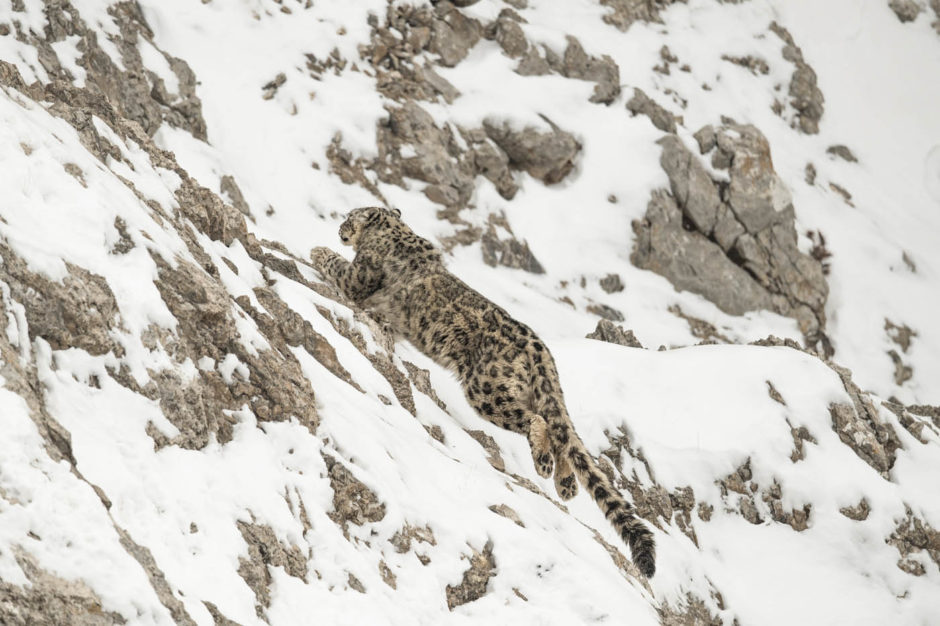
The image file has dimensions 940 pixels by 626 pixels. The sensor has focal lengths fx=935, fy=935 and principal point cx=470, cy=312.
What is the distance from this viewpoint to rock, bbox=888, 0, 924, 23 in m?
34.8

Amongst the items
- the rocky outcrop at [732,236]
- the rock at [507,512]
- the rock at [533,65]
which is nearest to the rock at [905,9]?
the rocky outcrop at [732,236]

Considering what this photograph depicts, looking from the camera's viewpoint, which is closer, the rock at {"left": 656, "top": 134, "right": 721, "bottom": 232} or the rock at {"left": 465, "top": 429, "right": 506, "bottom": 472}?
the rock at {"left": 465, "top": 429, "right": 506, "bottom": 472}

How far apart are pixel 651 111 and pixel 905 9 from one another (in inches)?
664

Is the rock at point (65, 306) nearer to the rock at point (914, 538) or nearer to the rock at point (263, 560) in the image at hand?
the rock at point (263, 560)

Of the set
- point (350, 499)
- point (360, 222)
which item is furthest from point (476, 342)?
point (350, 499)

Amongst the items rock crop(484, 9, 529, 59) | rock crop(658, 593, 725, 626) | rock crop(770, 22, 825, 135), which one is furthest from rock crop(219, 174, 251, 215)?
rock crop(770, 22, 825, 135)

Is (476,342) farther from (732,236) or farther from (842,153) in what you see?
(842,153)

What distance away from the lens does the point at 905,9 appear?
34.8m

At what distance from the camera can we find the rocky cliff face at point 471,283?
17.4 ft

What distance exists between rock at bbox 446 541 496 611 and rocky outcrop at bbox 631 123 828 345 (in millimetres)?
15477

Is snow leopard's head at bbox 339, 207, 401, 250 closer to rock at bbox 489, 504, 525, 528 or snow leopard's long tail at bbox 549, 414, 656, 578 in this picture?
snow leopard's long tail at bbox 549, 414, 656, 578

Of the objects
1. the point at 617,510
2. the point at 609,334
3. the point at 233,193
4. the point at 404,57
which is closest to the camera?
the point at 617,510

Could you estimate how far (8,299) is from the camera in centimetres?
500

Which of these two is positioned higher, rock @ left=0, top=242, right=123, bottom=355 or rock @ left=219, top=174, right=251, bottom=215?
rock @ left=0, top=242, right=123, bottom=355
